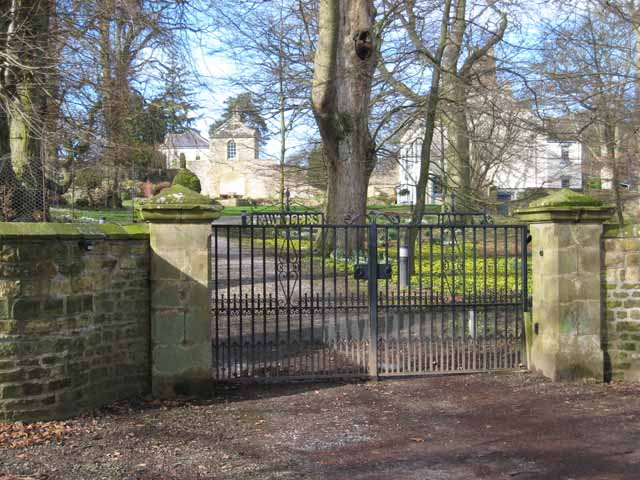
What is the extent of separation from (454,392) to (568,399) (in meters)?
1.17

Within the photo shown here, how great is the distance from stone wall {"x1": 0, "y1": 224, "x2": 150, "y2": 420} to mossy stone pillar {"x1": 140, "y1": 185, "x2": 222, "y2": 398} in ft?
0.50

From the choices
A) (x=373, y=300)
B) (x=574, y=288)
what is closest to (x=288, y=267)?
(x=373, y=300)

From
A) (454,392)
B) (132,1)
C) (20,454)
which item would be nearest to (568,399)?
(454,392)

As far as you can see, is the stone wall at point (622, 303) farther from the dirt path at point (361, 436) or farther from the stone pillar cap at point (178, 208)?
the stone pillar cap at point (178, 208)

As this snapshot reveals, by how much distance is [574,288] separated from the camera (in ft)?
26.0

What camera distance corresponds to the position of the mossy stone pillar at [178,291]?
7.21 m

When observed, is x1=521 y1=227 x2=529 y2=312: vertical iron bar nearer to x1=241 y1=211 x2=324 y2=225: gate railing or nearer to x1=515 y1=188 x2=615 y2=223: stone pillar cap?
x1=515 y1=188 x2=615 y2=223: stone pillar cap

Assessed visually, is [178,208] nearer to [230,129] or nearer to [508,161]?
[508,161]

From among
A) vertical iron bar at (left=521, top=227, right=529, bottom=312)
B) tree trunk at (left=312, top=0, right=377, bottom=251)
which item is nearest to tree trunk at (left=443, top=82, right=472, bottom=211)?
tree trunk at (left=312, top=0, right=377, bottom=251)

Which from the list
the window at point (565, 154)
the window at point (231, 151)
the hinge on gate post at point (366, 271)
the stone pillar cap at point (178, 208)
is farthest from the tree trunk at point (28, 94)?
the window at point (231, 151)

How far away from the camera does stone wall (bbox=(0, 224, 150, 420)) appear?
5984mm

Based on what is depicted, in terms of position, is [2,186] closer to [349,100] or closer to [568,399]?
[349,100]

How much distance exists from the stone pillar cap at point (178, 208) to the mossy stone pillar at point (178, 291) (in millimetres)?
10

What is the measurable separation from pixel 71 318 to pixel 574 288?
5405 millimetres
